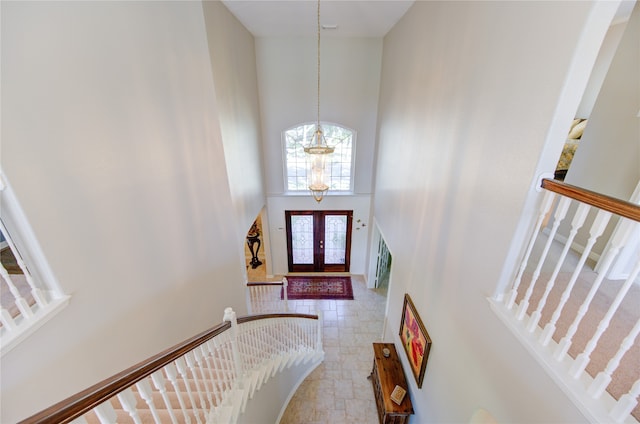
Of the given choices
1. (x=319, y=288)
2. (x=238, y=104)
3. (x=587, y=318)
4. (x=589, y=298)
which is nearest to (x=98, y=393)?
(x=589, y=298)

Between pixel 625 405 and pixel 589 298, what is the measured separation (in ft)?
1.35

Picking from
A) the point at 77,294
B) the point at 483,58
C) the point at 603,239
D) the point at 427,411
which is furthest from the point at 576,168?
the point at 77,294

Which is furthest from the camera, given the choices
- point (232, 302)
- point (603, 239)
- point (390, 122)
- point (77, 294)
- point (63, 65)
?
point (390, 122)

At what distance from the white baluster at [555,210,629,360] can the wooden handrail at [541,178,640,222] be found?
9cm

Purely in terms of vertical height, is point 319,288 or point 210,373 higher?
point 210,373

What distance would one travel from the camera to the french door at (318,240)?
259 inches

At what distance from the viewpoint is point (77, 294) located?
1.66 metres

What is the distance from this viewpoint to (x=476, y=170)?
1.95m

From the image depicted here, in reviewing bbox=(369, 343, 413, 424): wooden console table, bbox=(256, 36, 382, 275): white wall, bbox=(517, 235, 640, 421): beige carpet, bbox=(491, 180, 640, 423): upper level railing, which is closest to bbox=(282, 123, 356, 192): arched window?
bbox=(256, 36, 382, 275): white wall

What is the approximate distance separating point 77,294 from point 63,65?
1430mm

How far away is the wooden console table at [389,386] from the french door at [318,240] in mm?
3298

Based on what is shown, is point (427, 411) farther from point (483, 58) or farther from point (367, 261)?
point (367, 261)

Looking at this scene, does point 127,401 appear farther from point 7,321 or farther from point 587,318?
point 587,318

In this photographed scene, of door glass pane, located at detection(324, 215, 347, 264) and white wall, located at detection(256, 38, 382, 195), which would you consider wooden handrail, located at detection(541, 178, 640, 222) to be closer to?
white wall, located at detection(256, 38, 382, 195)
